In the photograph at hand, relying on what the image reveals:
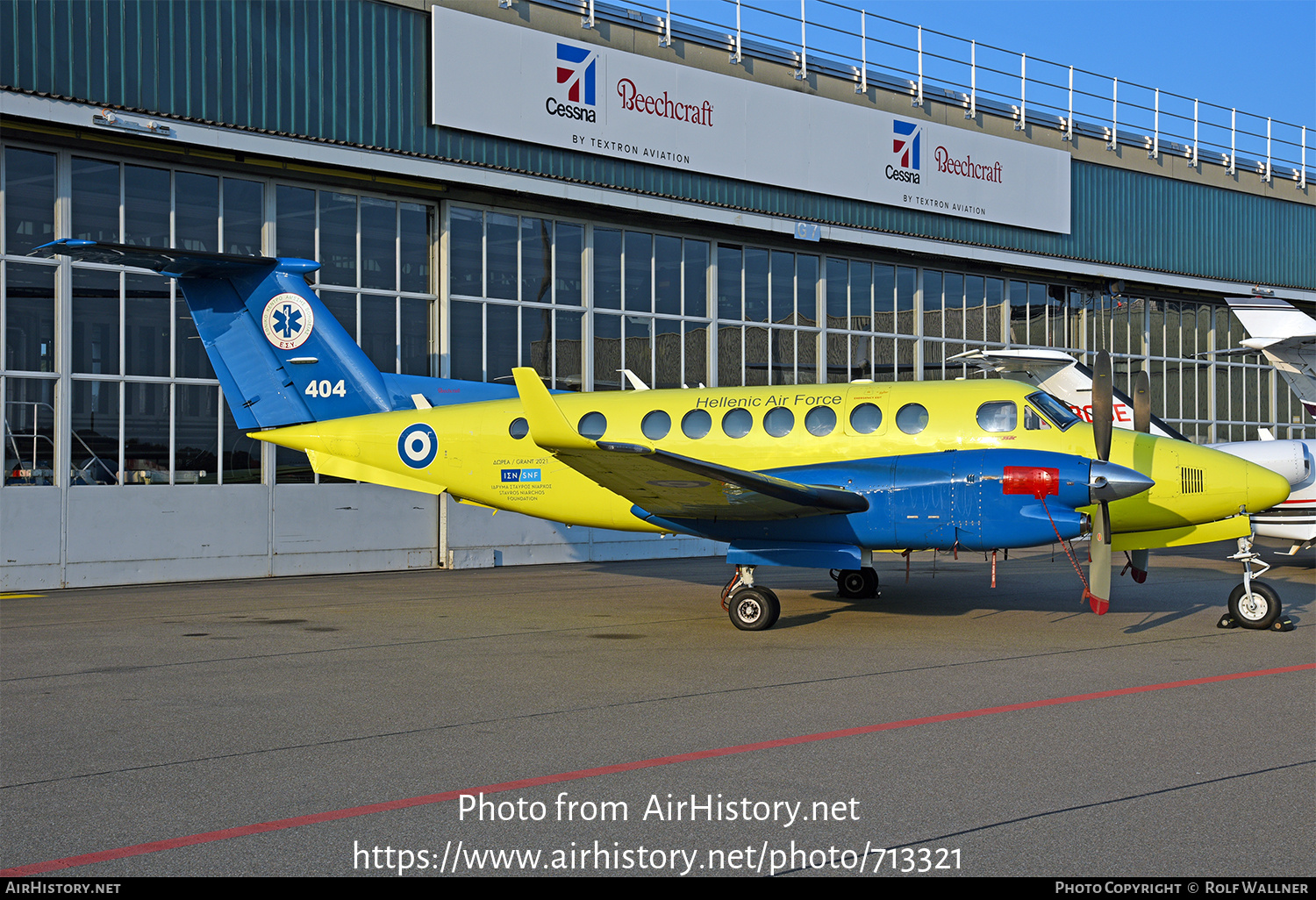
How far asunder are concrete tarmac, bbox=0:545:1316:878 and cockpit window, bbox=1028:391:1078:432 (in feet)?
7.88

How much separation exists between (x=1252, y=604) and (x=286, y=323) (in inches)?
500

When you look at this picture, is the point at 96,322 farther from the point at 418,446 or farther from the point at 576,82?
the point at 576,82

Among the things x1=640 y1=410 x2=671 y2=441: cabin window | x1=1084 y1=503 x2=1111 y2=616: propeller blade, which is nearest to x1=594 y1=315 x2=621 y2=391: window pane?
x1=640 y1=410 x2=671 y2=441: cabin window

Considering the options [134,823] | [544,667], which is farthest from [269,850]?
[544,667]

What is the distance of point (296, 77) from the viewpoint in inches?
751

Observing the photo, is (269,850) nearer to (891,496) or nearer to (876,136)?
(891,496)

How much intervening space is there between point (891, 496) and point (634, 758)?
20.9 ft

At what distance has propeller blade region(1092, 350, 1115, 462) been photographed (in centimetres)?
1152

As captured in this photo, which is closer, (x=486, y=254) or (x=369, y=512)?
(x=369, y=512)

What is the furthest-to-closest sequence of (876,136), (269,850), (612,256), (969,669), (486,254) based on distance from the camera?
1. (876,136)
2. (612,256)
3. (486,254)
4. (969,669)
5. (269,850)

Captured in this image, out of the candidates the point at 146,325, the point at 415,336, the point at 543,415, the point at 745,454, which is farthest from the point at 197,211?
the point at 745,454

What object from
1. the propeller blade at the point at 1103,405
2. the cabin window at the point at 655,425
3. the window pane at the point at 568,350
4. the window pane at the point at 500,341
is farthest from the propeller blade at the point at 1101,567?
the window pane at the point at 568,350

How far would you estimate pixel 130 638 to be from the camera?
1178 cm

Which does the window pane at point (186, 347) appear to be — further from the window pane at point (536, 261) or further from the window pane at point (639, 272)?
the window pane at point (639, 272)
